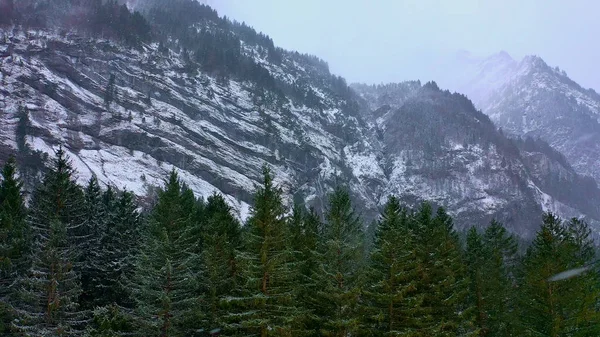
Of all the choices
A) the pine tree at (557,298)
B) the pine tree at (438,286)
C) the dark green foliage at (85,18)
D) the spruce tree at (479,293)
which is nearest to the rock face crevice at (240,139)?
the dark green foliage at (85,18)

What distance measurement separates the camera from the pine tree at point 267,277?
69.8 ft

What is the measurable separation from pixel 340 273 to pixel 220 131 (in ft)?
381

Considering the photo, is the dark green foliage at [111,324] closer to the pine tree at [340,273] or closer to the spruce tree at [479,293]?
the pine tree at [340,273]

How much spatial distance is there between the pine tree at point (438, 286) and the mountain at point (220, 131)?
7238 cm

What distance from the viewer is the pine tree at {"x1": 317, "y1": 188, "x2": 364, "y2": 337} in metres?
22.8

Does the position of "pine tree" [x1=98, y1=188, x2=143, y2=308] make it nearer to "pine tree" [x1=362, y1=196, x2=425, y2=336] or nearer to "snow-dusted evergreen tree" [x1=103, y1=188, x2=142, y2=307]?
"snow-dusted evergreen tree" [x1=103, y1=188, x2=142, y2=307]

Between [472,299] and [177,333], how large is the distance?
2113 cm

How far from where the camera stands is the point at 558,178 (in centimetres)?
19388

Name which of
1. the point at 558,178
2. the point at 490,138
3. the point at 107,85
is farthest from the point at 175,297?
the point at 558,178

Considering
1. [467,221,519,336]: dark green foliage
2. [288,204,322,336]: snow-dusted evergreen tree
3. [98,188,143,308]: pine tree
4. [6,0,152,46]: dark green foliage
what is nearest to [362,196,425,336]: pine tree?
[288,204,322,336]: snow-dusted evergreen tree

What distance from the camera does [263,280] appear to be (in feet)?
72.6

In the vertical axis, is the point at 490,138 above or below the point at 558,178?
above

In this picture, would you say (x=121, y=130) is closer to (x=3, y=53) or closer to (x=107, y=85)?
(x=107, y=85)

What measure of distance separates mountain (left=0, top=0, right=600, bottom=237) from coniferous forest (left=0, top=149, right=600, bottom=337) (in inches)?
2491
